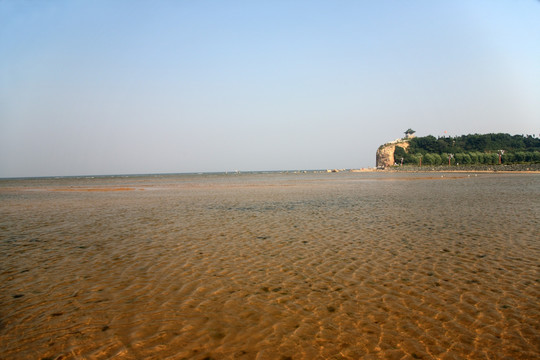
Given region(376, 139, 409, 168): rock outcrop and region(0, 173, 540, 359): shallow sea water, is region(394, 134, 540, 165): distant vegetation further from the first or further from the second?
region(0, 173, 540, 359): shallow sea water

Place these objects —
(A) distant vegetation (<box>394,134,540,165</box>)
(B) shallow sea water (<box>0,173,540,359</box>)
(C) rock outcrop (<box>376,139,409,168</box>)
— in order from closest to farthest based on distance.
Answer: (B) shallow sea water (<box>0,173,540,359</box>) → (A) distant vegetation (<box>394,134,540,165</box>) → (C) rock outcrop (<box>376,139,409,168</box>)

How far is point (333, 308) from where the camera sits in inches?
219

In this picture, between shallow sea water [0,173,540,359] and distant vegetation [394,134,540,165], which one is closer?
shallow sea water [0,173,540,359]

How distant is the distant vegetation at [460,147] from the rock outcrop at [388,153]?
238 cm

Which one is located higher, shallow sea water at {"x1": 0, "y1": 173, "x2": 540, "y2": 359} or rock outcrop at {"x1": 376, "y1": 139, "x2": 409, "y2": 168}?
rock outcrop at {"x1": 376, "y1": 139, "x2": 409, "y2": 168}

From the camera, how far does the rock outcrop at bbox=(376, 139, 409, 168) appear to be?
18950 cm

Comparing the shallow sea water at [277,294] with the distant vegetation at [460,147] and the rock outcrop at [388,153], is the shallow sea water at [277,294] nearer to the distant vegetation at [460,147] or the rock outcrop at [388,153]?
the distant vegetation at [460,147]

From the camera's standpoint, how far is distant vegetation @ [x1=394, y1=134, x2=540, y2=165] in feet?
520

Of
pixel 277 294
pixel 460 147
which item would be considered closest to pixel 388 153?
pixel 460 147

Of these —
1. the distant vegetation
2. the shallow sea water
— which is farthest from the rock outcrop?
the shallow sea water

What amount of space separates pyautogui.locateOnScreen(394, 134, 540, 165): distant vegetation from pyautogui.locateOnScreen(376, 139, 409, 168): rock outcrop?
7.80ft

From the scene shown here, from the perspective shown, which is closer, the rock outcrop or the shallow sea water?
the shallow sea water

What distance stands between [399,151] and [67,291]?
7787 inches

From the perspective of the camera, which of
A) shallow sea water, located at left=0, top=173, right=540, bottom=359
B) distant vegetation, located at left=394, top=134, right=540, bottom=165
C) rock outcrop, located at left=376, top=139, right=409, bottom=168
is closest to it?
shallow sea water, located at left=0, top=173, right=540, bottom=359
